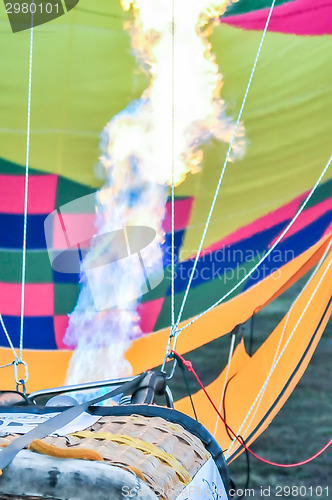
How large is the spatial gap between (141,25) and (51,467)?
2.06m

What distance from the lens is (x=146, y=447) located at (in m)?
1.11

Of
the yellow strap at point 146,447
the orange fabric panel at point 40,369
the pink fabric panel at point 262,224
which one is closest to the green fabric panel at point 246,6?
the pink fabric panel at point 262,224

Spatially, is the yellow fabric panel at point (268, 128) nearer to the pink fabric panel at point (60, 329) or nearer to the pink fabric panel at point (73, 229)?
the pink fabric panel at point (73, 229)

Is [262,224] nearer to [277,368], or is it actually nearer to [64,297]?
[277,368]

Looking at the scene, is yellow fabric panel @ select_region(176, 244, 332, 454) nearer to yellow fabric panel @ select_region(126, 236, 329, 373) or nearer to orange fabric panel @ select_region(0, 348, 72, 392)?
yellow fabric panel @ select_region(126, 236, 329, 373)

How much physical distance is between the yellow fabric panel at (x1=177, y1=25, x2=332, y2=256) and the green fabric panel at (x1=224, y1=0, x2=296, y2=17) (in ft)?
0.20

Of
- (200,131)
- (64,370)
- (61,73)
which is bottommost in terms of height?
(64,370)

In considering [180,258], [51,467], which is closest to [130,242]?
[180,258]

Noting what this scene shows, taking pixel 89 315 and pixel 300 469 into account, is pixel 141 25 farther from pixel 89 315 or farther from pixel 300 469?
pixel 300 469

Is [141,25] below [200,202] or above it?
above

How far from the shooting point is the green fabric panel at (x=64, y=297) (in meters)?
2.93

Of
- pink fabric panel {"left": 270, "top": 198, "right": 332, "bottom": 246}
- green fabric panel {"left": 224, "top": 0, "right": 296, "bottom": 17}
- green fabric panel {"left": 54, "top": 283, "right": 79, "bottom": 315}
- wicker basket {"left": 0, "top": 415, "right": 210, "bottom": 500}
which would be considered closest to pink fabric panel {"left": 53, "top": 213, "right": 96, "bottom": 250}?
green fabric panel {"left": 54, "top": 283, "right": 79, "bottom": 315}

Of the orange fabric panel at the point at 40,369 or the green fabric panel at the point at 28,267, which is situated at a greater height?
the green fabric panel at the point at 28,267

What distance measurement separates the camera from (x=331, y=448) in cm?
332
